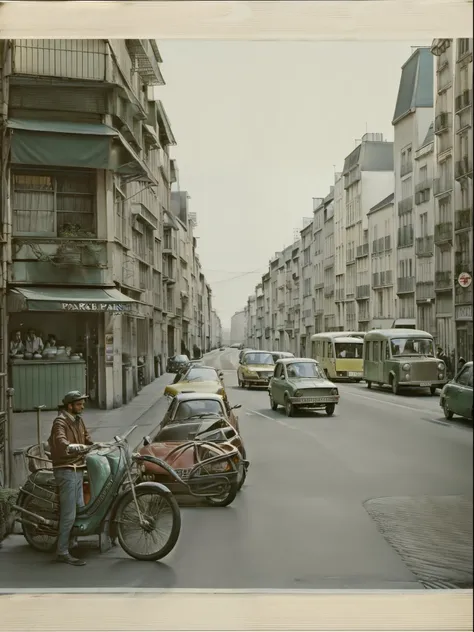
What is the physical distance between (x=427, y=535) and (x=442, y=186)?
1.99 metres

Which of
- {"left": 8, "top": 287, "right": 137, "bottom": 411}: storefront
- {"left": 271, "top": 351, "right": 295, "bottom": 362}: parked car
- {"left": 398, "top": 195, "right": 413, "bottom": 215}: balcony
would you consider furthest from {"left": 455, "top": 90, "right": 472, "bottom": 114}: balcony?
{"left": 271, "top": 351, "right": 295, "bottom": 362}: parked car

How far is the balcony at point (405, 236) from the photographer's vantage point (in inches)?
207

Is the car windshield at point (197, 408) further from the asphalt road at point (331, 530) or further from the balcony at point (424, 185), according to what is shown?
the balcony at point (424, 185)

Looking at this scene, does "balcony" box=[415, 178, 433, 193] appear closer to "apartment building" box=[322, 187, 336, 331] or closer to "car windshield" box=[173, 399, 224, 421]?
"apartment building" box=[322, 187, 336, 331]

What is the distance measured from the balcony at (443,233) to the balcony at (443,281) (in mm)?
191

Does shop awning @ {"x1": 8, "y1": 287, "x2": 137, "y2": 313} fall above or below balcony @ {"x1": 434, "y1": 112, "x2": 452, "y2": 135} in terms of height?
below

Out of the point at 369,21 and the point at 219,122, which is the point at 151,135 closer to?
the point at 219,122

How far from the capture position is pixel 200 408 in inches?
219

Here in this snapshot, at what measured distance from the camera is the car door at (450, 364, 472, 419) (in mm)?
3428

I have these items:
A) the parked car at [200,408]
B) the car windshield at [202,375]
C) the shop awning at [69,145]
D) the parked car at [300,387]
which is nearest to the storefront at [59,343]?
the parked car at [200,408]

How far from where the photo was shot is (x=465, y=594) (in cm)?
364

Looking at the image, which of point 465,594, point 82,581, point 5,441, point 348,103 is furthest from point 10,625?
point 348,103

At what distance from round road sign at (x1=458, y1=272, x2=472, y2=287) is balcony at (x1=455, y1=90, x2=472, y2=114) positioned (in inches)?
30.9

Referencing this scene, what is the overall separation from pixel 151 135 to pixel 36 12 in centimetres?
A: 167
